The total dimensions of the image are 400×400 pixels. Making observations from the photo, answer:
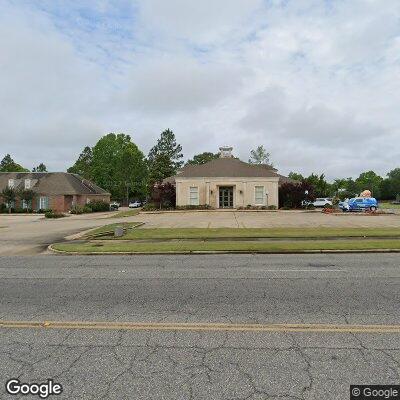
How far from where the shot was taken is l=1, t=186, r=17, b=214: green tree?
5035 centimetres

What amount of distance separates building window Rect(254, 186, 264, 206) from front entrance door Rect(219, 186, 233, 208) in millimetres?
3156

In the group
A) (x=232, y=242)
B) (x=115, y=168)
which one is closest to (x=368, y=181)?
(x=115, y=168)

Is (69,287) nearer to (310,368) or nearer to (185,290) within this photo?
(185,290)

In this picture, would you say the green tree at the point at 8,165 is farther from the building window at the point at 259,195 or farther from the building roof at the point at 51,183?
the building window at the point at 259,195

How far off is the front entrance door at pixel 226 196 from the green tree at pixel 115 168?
39.0 metres

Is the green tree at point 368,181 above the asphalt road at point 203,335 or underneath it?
Answer: above

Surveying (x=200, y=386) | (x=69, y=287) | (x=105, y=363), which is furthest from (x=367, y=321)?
(x=69, y=287)

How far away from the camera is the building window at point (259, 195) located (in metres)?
42.8

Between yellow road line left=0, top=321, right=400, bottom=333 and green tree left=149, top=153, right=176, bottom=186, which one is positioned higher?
green tree left=149, top=153, right=176, bottom=186

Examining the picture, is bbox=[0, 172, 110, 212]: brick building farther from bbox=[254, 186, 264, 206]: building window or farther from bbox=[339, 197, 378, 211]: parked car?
bbox=[339, 197, 378, 211]: parked car

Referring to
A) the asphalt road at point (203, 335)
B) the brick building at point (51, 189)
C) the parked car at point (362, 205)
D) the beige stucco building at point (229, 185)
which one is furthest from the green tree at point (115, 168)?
the asphalt road at point (203, 335)

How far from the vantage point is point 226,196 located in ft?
143

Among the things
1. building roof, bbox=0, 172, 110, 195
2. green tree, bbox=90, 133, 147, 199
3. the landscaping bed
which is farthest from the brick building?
the landscaping bed

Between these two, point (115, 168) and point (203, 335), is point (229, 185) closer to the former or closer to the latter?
point (203, 335)
